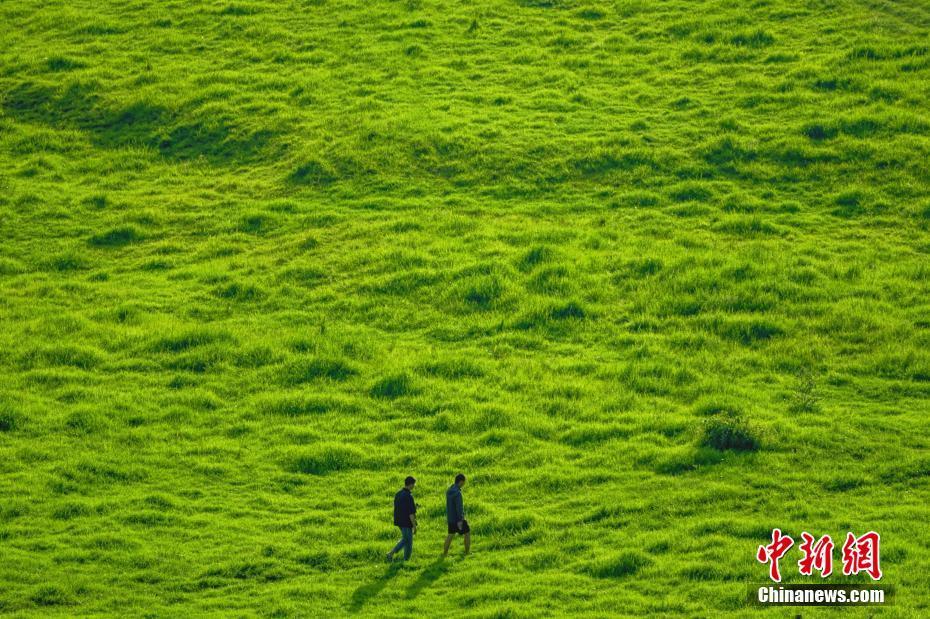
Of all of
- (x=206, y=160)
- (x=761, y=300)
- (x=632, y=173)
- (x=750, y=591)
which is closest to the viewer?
(x=750, y=591)

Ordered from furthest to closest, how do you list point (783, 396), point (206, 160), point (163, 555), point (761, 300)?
point (206, 160), point (761, 300), point (783, 396), point (163, 555)

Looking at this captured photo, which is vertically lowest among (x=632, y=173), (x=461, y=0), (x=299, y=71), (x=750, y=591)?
(x=750, y=591)

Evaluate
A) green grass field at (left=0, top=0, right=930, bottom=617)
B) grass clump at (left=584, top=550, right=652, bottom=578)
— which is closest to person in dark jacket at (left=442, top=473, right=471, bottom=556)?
green grass field at (left=0, top=0, right=930, bottom=617)

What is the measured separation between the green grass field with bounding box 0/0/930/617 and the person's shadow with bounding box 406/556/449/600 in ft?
0.32

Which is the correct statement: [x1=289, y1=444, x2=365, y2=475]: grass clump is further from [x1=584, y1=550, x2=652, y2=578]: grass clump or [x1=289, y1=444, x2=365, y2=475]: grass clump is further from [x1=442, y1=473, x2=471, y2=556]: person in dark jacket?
[x1=584, y1=550, x2=652, y2=578]: grass clump

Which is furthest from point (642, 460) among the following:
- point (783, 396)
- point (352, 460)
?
point (352, 460)

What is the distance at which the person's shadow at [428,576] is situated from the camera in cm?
2377

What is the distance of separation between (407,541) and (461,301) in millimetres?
13403

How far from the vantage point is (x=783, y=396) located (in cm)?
3123

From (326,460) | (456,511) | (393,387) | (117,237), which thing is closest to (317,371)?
(393,387)

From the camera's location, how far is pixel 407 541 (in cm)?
2498

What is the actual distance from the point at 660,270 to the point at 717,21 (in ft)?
68.6

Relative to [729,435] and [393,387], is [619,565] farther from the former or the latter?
[393,387]

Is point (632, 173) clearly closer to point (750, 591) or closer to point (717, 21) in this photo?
point (717, 21)
